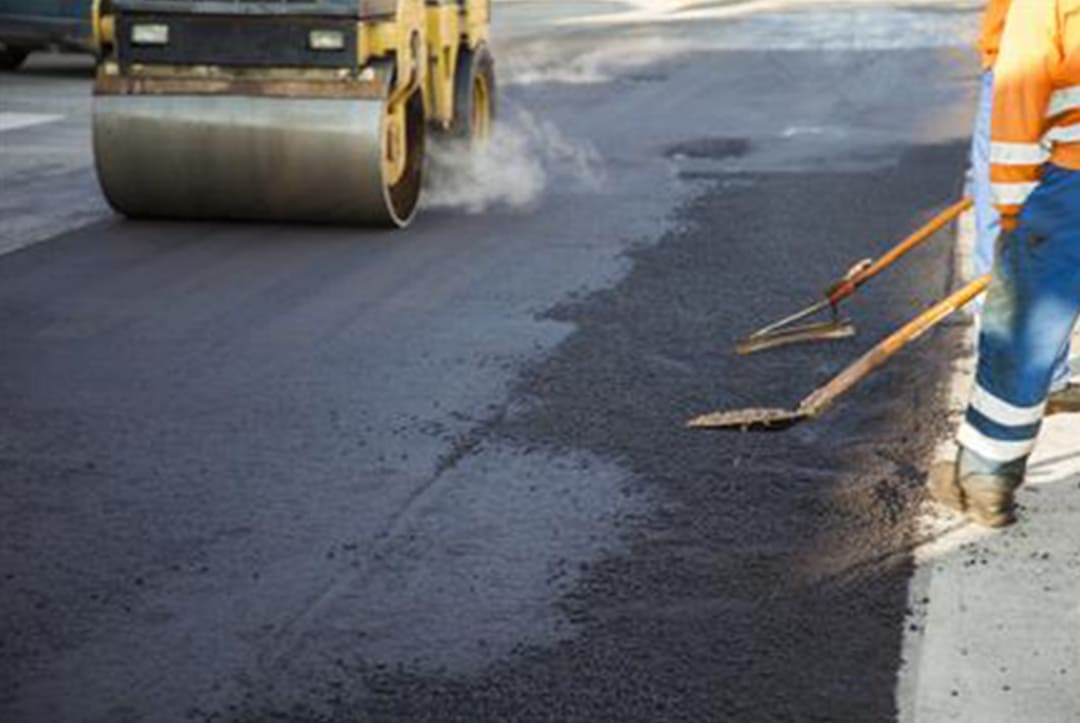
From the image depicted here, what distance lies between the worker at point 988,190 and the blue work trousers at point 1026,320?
682 mm

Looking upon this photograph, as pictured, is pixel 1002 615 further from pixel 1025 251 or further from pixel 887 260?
pixel 887 260

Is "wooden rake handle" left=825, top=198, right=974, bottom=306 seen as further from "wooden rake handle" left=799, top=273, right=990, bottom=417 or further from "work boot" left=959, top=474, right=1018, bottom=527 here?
"work boot" left=959, top=474, right=1018, bottom=527

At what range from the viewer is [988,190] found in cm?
650

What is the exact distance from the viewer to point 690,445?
5957 millimetres

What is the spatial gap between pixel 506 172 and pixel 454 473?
21.8 ft

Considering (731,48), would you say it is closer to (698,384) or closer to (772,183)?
(772,183)

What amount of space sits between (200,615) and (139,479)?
1.19 meters

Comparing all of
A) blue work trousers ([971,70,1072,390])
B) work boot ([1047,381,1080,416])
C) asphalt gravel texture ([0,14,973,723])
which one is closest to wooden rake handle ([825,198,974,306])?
blue work trousers ([971,70,1072,390])

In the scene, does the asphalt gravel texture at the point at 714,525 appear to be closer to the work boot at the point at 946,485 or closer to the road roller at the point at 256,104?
the work boot at the point at 946,485

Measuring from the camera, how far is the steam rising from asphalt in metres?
11.1

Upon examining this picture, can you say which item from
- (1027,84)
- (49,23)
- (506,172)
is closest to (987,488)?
(1027,84)

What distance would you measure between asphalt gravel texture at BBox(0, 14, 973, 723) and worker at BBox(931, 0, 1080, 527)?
1.06ft

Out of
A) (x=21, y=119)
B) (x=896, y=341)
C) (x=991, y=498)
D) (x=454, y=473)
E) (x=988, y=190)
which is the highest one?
(x=988, y=190)

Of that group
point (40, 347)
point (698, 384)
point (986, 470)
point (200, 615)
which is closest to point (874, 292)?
point (698, 384)
